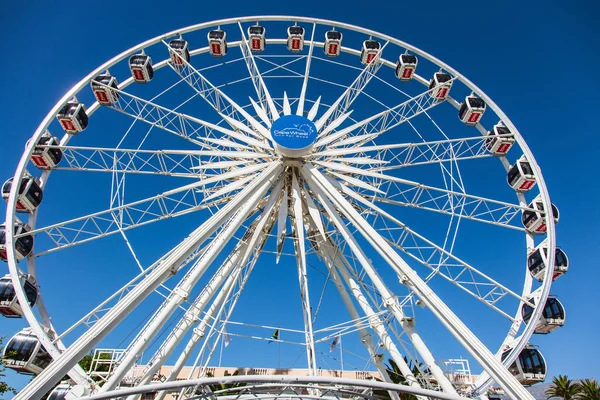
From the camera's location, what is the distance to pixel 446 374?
41.5 feet

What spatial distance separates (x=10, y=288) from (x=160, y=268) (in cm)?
532

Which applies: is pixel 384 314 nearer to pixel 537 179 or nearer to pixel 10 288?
pixel 537 179

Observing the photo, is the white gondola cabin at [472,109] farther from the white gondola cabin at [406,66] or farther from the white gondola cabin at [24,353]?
the white gondola cabin at [24,353]

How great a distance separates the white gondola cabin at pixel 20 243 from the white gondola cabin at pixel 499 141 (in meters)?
18.2

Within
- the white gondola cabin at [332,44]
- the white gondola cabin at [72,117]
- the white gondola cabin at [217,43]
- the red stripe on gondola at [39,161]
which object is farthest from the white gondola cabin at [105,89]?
the white gondola cabin at [332,44]

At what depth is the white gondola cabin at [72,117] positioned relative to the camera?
1694 centimetres

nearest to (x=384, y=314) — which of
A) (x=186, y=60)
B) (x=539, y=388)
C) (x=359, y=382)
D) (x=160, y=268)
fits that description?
(x=359, y=382)

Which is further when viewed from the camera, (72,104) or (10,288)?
(72,104)

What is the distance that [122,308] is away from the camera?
1134 centimetres

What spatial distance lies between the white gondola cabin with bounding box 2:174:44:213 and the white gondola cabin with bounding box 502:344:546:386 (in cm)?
1795

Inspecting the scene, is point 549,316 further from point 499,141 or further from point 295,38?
point 295,38

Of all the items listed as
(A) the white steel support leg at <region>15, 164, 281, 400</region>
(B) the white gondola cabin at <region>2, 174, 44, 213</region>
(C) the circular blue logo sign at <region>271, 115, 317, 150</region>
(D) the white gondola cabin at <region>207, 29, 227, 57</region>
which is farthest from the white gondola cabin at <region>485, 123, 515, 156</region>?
(B) the white gondola cabin at <region>2, 174, 44, 213</region>

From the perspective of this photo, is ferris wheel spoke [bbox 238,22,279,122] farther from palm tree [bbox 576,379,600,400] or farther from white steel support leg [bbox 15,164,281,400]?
palm tree [bbox 576,379,600,400]

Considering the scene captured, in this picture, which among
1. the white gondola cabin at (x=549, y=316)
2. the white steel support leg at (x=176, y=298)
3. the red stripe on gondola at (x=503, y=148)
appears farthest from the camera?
the red stripe on gondola at (x=503, y=148)
